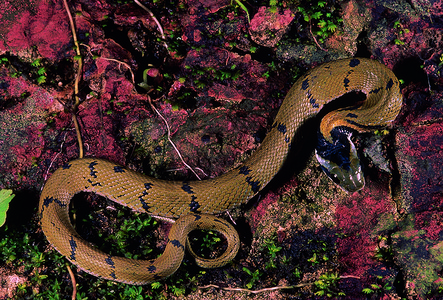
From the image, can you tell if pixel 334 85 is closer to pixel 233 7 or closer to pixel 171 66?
pixel 233 7

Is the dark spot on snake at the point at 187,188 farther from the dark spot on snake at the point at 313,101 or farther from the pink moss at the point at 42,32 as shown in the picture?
the pink moss at the point at 42,32

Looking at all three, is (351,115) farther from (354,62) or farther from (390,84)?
(354,62)

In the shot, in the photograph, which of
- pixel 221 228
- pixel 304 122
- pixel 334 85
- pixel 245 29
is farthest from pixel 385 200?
pixel 245 29

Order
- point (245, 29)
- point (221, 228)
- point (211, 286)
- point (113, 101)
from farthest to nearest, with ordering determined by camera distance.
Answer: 1. point (245, 29)
2. point (113, 101)
3. point (221, 228)
4. point (211, 286)

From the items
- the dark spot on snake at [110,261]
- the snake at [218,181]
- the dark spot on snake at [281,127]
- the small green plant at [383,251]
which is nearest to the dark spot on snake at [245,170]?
the snake at [218,181]

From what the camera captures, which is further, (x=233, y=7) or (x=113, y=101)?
(x=233, y=7)

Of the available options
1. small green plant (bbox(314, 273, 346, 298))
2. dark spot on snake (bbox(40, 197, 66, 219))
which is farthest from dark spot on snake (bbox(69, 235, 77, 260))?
small green plant (bbox(314, 273, 346, 298))

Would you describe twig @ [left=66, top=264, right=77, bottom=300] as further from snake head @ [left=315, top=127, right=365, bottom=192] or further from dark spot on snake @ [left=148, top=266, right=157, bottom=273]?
snake head @ [left=315, top=127, right=365, bottom=192]
